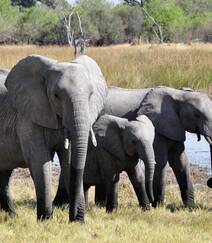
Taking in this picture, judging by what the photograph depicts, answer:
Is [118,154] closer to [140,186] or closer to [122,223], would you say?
[140,186]

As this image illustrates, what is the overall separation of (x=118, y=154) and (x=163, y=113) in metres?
1.32

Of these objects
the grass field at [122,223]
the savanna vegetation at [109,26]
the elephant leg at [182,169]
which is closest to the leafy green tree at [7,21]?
the savanna vegetation at [109,26]

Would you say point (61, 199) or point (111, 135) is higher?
point (111, 135)

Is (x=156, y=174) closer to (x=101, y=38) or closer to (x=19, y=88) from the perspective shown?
(x=19, y=88)

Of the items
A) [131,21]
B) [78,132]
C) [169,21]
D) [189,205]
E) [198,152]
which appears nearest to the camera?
[78,132]

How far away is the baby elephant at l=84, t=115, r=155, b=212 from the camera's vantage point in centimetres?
870

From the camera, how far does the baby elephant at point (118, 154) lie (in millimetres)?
8695

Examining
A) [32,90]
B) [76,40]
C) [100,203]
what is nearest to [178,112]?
[100,203]

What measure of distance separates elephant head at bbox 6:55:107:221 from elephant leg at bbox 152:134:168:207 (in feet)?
7.14

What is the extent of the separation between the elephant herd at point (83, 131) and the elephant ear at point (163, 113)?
12mm

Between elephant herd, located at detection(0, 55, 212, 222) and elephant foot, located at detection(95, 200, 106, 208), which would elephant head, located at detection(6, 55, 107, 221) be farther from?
elephant foot, located at detection(95, 200, 106, 208)

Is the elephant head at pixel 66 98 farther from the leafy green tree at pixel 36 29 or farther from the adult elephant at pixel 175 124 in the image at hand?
the leafy green tree at pixel 36 29

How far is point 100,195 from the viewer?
9773 mm

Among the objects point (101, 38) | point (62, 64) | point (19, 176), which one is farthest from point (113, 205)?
point (101, 38)
